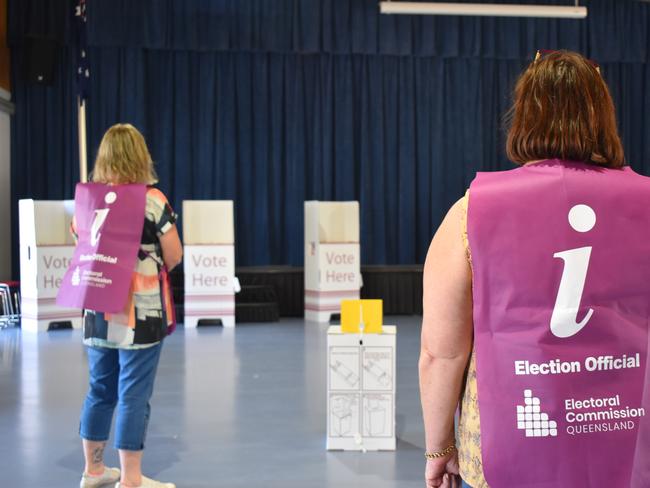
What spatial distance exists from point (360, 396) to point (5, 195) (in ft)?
25.2

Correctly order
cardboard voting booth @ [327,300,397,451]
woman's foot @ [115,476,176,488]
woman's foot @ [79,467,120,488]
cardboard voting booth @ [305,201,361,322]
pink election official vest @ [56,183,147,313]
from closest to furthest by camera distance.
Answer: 1. pink election official vest @ [56,183,147,313]
2. woman's foot @ [115,476,176,488]
3. woman's foot @ [79,467,120,488]
4. cardboard voting booth @ [327,300,397,451]
5. cardboard voting booth @ [305,201,361,322]

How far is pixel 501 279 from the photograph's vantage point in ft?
4.49

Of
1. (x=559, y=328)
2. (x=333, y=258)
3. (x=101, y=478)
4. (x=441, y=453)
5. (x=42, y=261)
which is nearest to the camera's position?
(x=559, y=328)

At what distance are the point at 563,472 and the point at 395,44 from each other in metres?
9.86

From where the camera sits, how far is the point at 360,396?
3.87m

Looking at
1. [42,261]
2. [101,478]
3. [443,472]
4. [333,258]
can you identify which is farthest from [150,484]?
[333,258]

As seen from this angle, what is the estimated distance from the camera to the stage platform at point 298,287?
361 inches

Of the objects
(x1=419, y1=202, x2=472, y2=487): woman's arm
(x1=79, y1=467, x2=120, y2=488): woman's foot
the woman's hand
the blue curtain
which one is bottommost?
(x1=79, y1=467, x2=120, y2=488): woman's foot

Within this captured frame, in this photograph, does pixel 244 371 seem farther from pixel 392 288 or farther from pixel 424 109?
pixel 424 109

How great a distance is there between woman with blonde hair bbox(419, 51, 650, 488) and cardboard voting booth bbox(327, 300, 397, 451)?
2459 millimetres

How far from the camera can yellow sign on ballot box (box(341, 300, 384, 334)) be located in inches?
155

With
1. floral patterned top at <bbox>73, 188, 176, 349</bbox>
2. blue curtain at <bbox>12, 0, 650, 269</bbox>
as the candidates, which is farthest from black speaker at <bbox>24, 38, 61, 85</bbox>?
floral patterned top at <bbox>73, 188, 176, 349</bbox>

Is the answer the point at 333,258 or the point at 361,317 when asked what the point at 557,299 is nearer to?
the point at 361,317

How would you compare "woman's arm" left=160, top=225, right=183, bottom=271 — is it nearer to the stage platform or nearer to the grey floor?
the grey floor
